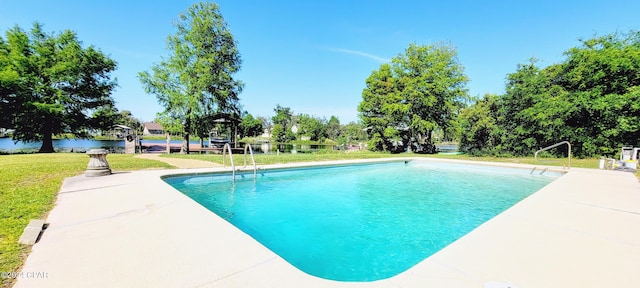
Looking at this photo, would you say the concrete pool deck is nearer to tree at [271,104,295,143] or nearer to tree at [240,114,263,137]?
tree at [271,104,295,143]

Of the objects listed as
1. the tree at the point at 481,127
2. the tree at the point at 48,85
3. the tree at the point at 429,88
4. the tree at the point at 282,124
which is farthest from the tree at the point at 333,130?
the tree at the point at 48,85

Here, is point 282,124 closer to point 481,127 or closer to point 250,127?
point 250,127

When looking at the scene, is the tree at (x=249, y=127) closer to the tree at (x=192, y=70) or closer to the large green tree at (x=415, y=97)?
the tree at (x=192, y=70)

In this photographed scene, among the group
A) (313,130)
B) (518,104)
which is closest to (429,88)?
(518,104)

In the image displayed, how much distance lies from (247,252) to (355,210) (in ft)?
10.7

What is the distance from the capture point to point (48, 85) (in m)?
14.3

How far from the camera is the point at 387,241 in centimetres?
359

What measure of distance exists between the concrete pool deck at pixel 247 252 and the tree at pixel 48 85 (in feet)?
52.2

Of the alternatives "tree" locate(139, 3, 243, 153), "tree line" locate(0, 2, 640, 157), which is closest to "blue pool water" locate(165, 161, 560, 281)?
"tree line" locate(0, 2, 640, 157)

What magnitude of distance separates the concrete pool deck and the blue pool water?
0.90m

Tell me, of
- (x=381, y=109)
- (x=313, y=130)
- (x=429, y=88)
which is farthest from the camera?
(x=313, y=130)

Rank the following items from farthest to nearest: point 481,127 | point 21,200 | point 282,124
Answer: point 282,124, point 481,127, point 21,200

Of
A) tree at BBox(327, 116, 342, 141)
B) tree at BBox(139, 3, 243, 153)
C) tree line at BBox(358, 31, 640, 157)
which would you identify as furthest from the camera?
tree at BBox(327, 116, 342, 141)

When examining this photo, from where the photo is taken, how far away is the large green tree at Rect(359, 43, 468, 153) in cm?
1778
